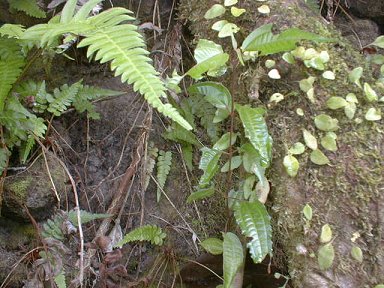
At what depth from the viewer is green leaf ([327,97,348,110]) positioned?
2104mm

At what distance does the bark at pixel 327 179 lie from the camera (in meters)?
1.94

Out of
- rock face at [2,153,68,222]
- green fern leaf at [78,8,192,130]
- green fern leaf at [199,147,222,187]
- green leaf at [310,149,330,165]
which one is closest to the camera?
green fern leaf at [78,8,192,130]

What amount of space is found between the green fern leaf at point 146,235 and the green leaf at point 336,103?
3.50 ft

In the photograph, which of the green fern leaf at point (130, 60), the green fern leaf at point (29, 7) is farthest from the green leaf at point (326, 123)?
the green fern leaf at point (29, 7)

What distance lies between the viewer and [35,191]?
231cm

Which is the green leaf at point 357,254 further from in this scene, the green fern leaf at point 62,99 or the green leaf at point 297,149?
the green fern leaf at point 62,99

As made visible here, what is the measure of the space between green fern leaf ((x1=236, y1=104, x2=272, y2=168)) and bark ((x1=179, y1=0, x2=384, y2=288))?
17 centimetres

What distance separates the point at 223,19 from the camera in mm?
2523

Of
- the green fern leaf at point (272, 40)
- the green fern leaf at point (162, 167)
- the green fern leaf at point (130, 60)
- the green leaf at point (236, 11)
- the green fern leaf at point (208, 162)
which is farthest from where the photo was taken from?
the green fern leaf at point (162, 167)

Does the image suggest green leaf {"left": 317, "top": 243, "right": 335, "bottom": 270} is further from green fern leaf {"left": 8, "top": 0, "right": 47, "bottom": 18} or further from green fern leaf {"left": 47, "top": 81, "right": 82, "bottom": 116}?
green fern leaf {"left": 8, "top": 0, "right": 47, "bottom": 18}

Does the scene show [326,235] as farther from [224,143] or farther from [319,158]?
[224,143]

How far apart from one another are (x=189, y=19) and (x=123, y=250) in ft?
4.65

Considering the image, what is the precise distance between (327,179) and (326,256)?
0.35 meters

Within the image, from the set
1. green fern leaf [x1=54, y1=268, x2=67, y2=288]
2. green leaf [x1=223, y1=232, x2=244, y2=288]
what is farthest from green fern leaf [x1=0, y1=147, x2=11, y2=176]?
green leaf [x1=223, y1=232, x2=244, y2=288]
